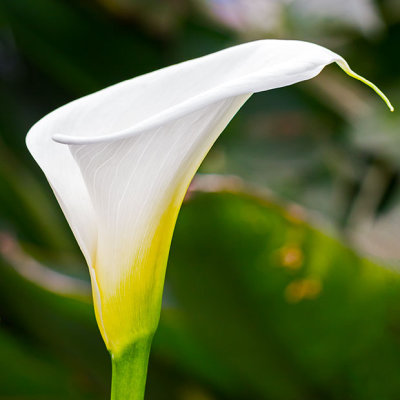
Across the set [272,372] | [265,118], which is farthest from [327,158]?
[272,372]

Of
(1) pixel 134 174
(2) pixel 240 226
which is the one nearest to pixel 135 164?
(1) pixel 134 174

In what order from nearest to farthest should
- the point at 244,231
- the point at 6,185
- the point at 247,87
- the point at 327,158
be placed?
the point at 247,87 < the point at 244,231 < the point at 6,185 < the point at 327,158

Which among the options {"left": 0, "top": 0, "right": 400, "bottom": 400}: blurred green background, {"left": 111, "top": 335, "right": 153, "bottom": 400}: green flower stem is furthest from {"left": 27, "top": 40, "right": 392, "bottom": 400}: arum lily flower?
{"left": 0, "top": 0, "right": 400, "bottom": 400}: blurred green background

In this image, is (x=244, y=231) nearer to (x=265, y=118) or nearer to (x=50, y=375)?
(x=50, y=375)

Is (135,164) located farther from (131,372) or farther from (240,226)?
(240,226)

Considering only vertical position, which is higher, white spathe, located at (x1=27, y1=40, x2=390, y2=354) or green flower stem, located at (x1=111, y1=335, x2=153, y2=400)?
white spathe, located at (x1=27, y1=40, x2=390, y2=354)

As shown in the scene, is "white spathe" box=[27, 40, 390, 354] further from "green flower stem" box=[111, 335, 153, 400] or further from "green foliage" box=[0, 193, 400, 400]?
"green foliage" box=[0, 193, 400, 400]

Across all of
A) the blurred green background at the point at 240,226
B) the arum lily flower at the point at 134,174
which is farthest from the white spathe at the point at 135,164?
the blurred green background at the point at 240,226

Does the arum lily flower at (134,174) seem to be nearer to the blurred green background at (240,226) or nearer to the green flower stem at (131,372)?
the green flower stem at (131,372)
